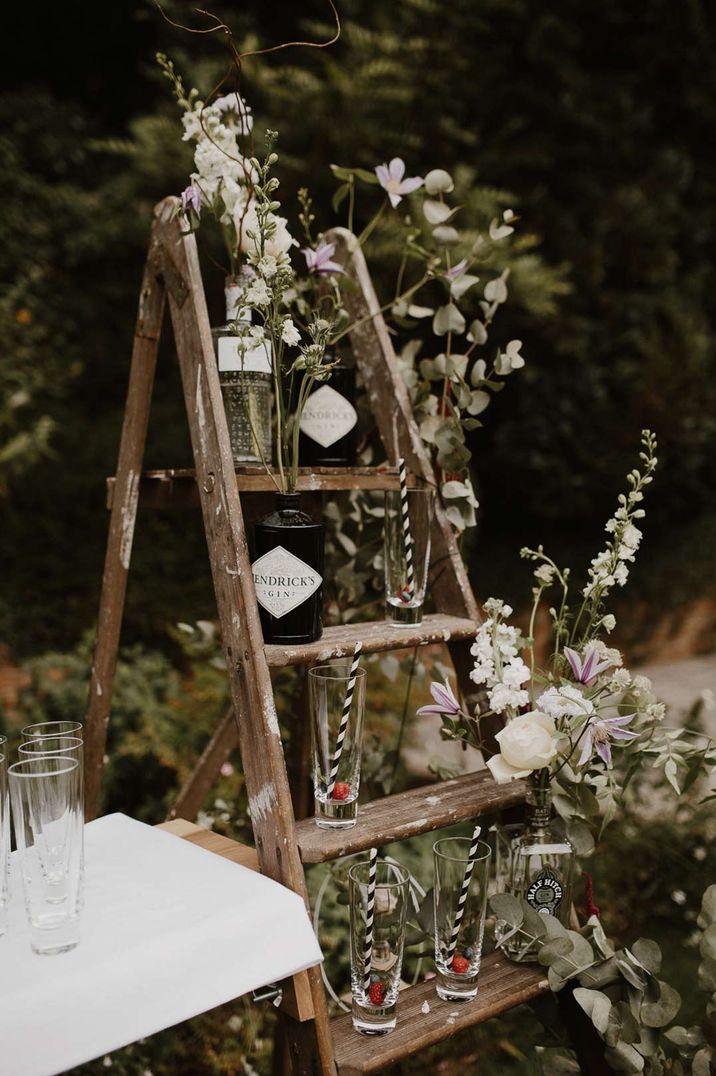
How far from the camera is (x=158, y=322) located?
1.42 m

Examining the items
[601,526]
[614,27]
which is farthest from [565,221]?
[601,526]

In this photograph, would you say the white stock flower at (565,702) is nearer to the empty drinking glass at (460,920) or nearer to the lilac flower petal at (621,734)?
the lilac flower petal at (621,734)

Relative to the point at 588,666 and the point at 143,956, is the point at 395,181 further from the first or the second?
the point at 143,956

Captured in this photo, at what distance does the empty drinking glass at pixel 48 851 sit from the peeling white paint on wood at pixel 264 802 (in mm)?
235

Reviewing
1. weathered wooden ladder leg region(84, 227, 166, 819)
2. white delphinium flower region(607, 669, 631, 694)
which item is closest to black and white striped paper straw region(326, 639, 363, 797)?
white delphinium flower region(607, 669, 631, 694)

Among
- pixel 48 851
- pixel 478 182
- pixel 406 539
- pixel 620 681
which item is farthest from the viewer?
pixel 478 182

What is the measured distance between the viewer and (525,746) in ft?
3.80

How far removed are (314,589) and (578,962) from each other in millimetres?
588

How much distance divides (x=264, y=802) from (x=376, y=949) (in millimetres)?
237

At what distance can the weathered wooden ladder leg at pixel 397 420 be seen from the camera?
143 cm

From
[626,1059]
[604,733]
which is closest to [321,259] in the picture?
[604,733]

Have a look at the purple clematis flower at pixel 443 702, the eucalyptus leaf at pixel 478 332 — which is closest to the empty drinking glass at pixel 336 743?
the purple clematis flower at pixel 443 702

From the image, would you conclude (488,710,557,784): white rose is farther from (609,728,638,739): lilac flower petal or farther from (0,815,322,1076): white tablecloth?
(0,815,322,1076): white tablecloth

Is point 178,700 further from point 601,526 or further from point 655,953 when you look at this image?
point 601,526
